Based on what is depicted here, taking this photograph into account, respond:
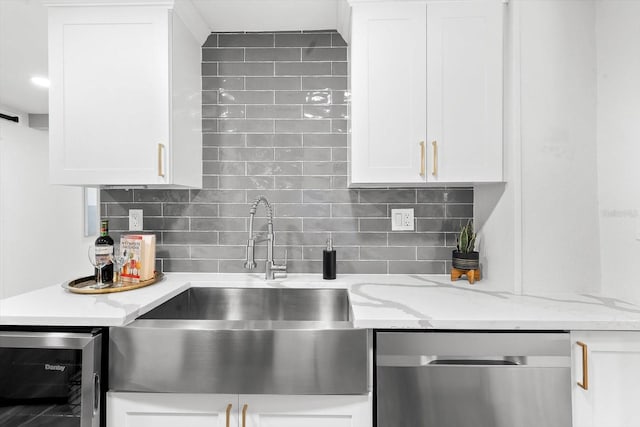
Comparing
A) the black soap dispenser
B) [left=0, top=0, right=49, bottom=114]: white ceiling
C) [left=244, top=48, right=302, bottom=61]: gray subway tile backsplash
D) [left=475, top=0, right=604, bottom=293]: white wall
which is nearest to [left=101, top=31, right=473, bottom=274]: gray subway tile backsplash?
[left=244, top=48, right=302, bottom=61]: gray subway tile backsplash

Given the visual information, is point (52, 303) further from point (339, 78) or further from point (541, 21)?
point (541, 21)

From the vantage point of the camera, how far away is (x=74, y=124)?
Answer: 5.32 ft

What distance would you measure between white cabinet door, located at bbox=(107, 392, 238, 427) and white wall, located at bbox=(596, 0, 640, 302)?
157cm

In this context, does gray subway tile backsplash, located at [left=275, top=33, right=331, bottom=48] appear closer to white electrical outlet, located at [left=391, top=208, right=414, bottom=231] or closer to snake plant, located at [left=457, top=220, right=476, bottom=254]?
white electrical outlet, located at [left=391, top=208, right=414, bottom=231]

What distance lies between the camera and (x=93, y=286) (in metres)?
1.60

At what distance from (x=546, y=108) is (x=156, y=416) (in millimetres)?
1947

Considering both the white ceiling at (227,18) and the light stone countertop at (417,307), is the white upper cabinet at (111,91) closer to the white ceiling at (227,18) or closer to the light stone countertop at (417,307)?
the white ceiling at (227,18)

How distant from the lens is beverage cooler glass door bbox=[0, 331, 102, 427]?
116cm

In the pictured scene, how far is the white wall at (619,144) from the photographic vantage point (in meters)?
1.36

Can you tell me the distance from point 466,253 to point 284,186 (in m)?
1.02

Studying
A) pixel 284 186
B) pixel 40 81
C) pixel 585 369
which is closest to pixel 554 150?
pixel 585 369

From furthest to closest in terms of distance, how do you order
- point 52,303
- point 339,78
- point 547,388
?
1. point 339,78
2. point 52,303
3. point 547,388

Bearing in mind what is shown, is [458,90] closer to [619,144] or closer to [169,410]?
[619,144]

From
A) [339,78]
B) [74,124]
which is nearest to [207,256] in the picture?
[74,124]
